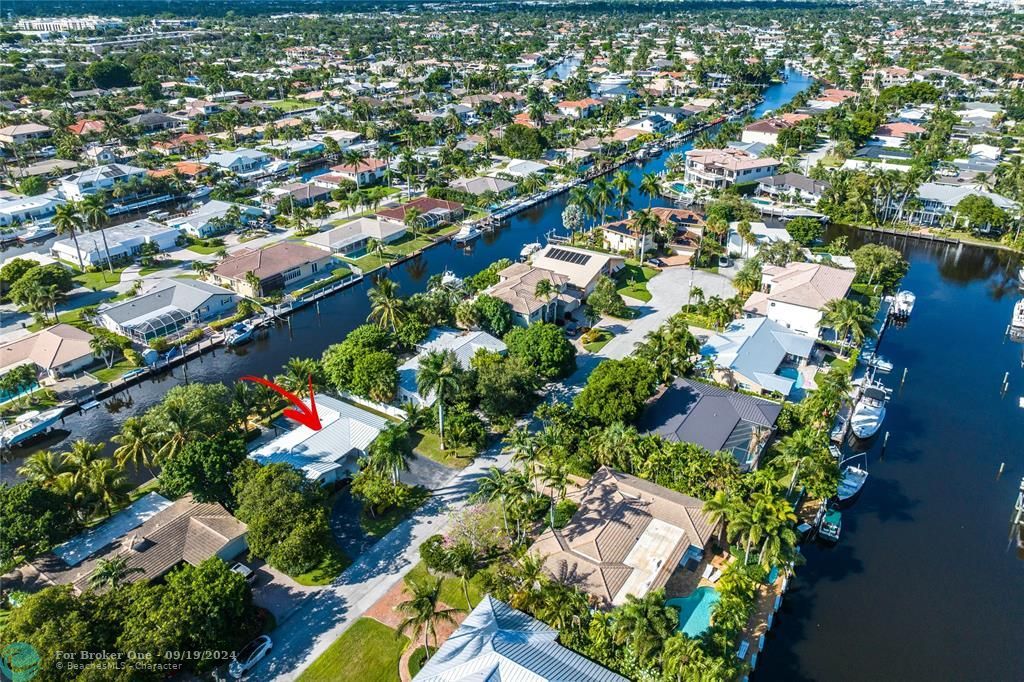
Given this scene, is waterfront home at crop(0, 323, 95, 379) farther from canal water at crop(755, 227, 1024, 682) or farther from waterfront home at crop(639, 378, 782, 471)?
canal water at crop(755, 227, 1024, 682)

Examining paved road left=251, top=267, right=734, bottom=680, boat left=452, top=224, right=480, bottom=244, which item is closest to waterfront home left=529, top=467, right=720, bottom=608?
paved road left=251, top=267, right=734, bottom=680

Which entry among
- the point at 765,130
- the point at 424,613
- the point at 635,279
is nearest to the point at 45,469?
the point at 424,613

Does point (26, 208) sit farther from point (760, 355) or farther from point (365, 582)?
point (760, 355)

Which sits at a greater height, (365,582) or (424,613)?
(424,613)

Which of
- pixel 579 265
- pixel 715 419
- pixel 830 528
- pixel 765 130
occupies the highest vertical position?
pixel 765 130

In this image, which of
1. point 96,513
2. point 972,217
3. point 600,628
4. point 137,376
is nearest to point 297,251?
point 137,376

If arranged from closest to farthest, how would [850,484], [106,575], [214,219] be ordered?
[106,575]
[850,484]
[214,219]

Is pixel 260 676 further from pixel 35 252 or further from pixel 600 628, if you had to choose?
pixel 35 252
